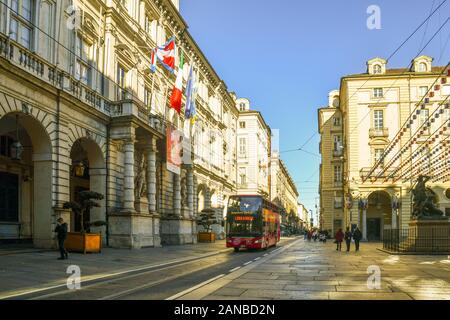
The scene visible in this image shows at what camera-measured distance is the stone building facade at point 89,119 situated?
21922 millimetres

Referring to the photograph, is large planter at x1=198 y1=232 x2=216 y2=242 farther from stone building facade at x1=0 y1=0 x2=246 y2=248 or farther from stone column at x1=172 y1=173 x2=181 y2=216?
stone column at x1=172 y1=173 x2=181 y2=216

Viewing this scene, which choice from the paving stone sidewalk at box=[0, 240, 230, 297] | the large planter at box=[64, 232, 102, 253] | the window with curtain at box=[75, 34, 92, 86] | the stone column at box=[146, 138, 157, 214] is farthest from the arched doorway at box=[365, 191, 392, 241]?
the paving stone sidewalk at box=[0, 240, 230, 297]

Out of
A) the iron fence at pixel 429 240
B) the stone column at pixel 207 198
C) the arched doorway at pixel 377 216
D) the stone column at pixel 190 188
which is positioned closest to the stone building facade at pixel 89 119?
the stone column at pixel 190 188

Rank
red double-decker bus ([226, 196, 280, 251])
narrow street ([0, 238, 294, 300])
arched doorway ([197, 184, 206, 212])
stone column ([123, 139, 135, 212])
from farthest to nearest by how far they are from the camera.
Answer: arched doorway ([197, 184, 206, 212]) → red double-decker bus ([226, 196, 280, 251]) → stone column ([123, 139, 135, 212]) → narrow street ([0, 238, 294, 300])

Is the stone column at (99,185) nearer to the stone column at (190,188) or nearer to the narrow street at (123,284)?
the narrow street at (123,284)

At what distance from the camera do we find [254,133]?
83.8 meters

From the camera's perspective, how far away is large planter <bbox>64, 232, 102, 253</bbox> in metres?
22.7

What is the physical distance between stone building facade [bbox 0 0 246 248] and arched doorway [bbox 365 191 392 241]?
2948 cm

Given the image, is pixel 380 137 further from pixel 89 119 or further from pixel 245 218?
pixel 89 119

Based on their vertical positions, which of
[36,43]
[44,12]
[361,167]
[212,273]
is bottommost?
[212,273]

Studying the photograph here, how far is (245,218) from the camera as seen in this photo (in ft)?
105
